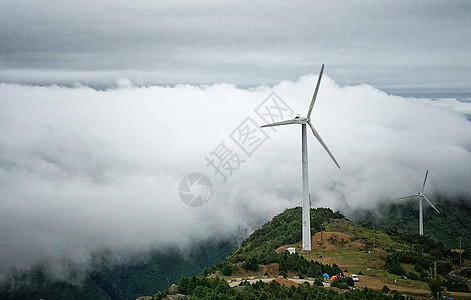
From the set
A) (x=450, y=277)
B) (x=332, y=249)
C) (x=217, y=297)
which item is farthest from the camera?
(x=332, y=249)

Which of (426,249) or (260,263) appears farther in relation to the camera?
(426,249)

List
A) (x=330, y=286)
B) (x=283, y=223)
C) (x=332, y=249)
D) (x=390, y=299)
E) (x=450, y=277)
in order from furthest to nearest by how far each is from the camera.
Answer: (x=283, y=223)
(x=332, y=249)
(x=450, y=277)
(x=330, y=286)
(x=390, y=299)

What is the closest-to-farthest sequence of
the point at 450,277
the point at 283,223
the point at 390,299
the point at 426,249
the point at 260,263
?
1. the point at 390,299
2. the point at 260,263
3. the point at 450,277
4. the point at 426,249
5. the point at 283,223

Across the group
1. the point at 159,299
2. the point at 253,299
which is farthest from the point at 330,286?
the point at 159,299

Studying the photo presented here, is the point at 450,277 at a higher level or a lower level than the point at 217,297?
lower

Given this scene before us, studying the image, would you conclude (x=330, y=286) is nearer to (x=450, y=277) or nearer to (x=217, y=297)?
(x=217, y=297)

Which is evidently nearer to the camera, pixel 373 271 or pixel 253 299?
pixel 253 299

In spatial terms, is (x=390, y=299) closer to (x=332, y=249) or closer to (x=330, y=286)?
(x=330, y=286)

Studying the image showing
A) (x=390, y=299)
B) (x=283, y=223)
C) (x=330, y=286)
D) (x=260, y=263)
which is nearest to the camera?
(x=390, y=299)

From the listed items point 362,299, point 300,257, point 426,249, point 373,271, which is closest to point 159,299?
point 362,299

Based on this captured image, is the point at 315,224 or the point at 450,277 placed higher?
the point at 315,224
